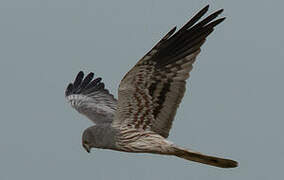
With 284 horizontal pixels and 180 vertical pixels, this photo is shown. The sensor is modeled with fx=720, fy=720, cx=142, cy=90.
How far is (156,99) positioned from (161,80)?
33 cm

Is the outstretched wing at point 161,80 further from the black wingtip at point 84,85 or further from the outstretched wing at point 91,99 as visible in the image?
the black wingtip at point 84,85

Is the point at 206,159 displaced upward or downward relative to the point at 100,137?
downward

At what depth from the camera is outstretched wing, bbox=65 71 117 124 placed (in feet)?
42.6

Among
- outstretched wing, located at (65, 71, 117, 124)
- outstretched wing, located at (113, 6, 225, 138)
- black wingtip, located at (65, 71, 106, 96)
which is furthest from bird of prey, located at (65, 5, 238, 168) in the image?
black wingtip, located at (65, 71, 106, 96)

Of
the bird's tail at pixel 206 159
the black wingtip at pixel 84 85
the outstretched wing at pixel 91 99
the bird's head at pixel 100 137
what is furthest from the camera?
the black wingtip at pixel 84 85

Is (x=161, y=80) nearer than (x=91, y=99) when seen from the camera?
Yes

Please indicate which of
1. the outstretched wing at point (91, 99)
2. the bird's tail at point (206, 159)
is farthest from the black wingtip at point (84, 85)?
the bird's tail at point (206, 159)

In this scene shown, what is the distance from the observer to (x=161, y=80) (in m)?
10.6

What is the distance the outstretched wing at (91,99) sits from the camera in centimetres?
1298

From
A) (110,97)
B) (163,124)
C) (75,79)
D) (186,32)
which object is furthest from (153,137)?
(75,79)

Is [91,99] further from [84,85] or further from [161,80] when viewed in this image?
[161,80]

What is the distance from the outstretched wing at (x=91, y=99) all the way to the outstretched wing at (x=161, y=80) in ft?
4.74

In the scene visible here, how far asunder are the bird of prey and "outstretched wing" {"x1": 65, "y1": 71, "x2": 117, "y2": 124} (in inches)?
50.8

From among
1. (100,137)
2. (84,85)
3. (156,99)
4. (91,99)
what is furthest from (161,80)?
(84,85)
